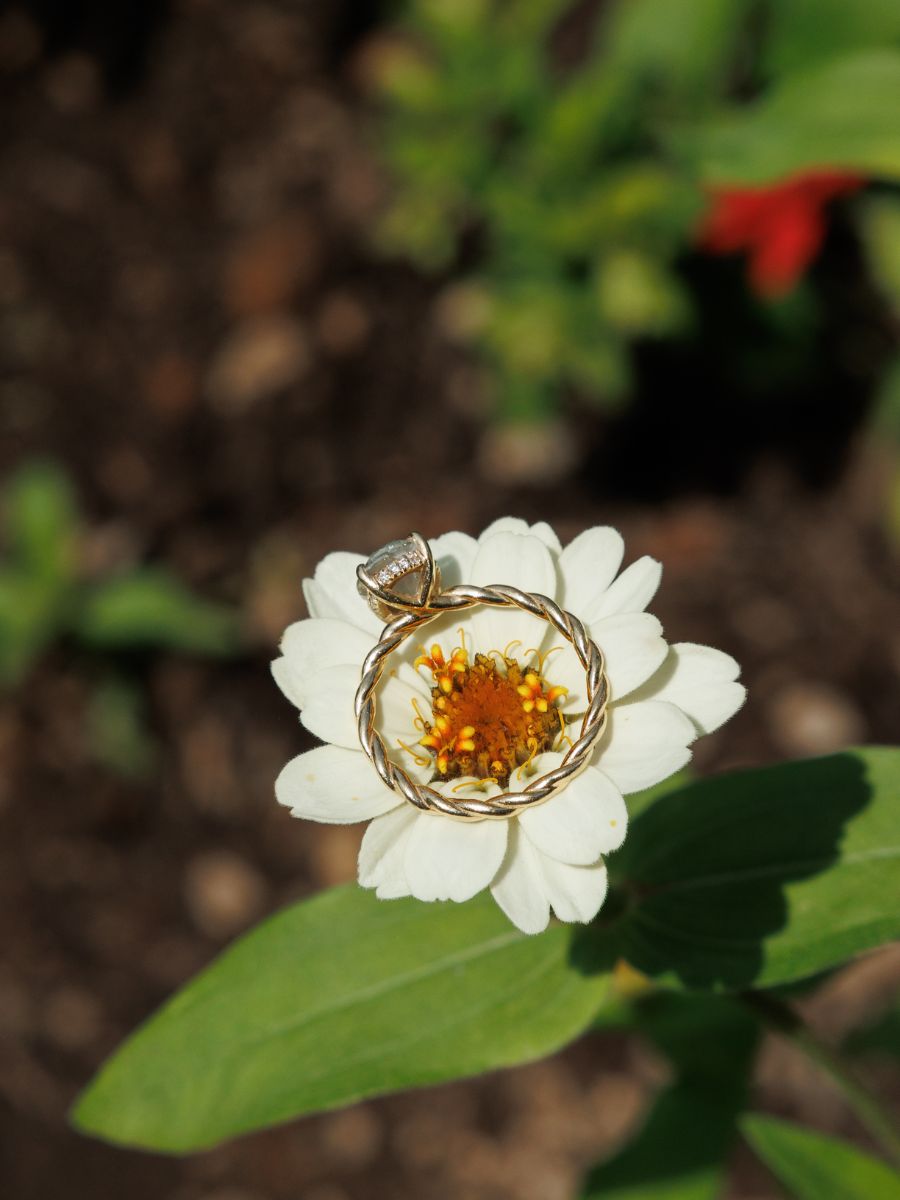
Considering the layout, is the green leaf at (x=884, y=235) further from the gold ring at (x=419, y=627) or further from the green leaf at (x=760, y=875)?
the gold ring at (x=419, y=627)

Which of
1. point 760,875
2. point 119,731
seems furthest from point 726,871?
point 119,731

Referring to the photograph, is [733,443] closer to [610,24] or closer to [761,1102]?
[610,24]

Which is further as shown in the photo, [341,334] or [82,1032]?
[341,334]

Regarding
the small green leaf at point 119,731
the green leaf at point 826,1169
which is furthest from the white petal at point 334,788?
the small green leaf at point 119,731

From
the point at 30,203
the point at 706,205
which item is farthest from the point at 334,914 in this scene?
the point at 30,203

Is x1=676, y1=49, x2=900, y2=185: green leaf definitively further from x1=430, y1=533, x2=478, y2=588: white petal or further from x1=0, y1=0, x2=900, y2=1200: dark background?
x1=0, y1=0, x2=900, y2=1200: dark background

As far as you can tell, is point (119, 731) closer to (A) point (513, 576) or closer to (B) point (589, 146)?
(B) point (589, 146)

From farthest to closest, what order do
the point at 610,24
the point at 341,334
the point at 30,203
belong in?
the point at 30,203 < the point at 341,334 < the point at 610,24
